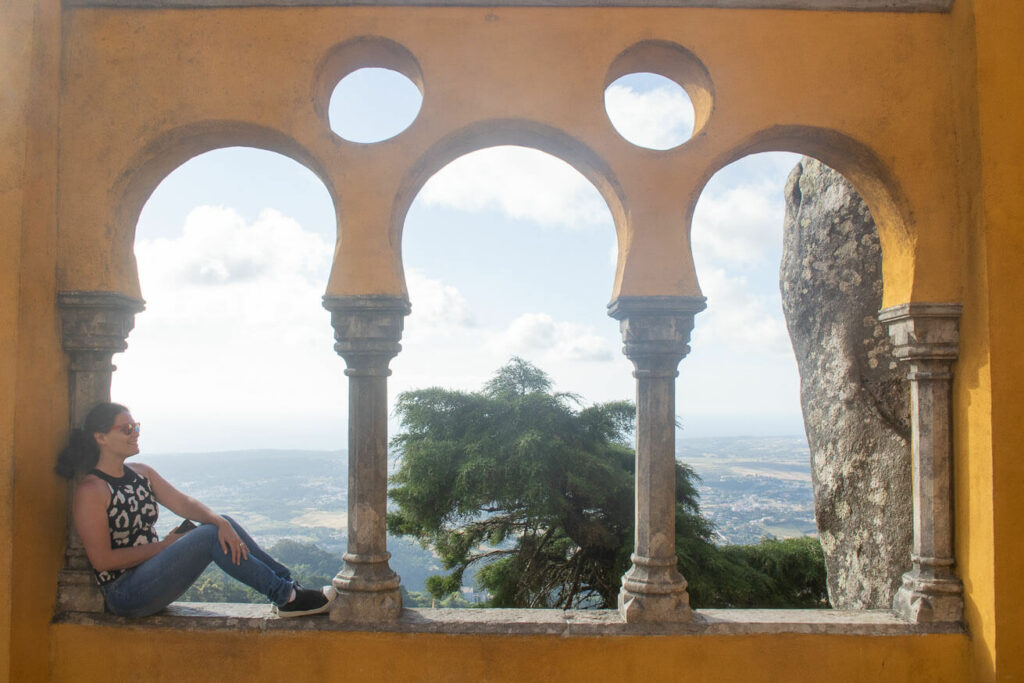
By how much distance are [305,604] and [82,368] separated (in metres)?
1.84

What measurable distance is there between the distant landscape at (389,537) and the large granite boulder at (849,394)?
4706 mm

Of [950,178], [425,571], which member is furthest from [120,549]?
[425,571]

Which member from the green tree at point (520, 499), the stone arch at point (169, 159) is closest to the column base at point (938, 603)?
the stone arch at point (169, 159)

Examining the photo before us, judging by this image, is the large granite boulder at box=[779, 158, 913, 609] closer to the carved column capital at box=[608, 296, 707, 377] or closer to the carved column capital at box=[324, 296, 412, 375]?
the carved column capital at box=[608, 296, 707, 377]

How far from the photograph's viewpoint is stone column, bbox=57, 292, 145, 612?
13.7 feet

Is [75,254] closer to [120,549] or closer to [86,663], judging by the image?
[120,549]

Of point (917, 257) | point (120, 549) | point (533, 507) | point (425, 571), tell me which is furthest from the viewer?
point (425, 571)

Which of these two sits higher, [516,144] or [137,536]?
[516,144]

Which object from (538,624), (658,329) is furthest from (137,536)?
(658,329)

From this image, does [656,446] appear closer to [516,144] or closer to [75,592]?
[516,144]

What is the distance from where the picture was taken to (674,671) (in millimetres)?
4031

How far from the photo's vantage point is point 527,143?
456 cm

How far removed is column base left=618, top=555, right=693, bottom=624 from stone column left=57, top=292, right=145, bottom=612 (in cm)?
300

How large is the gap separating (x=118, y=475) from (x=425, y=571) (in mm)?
9017
